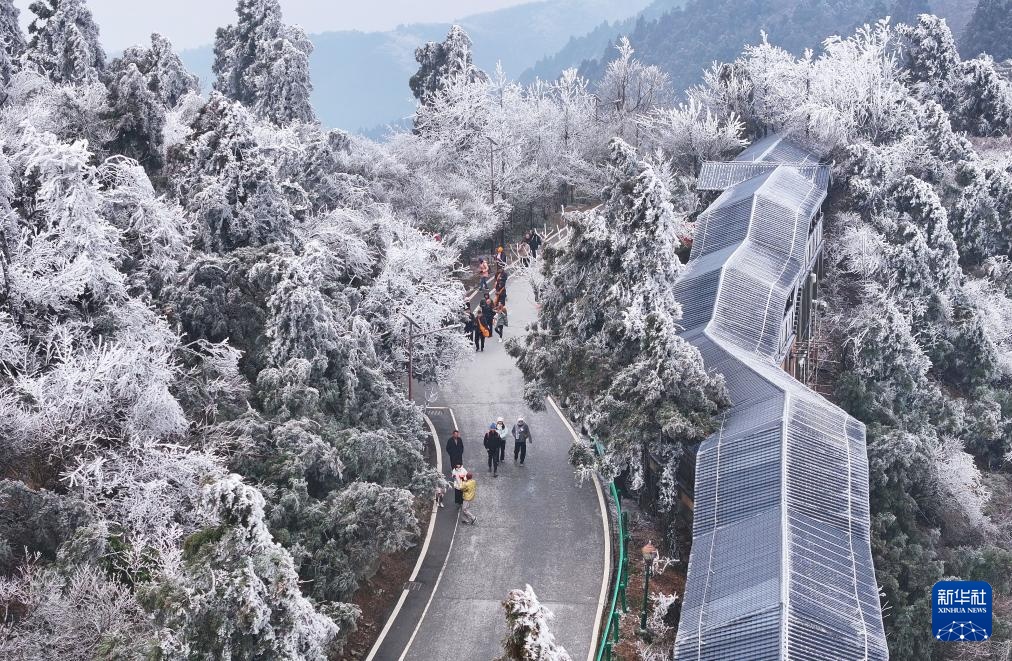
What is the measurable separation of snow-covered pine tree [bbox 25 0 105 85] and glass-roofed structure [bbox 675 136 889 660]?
33.5 m

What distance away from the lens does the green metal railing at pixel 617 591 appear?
2097 centimetres

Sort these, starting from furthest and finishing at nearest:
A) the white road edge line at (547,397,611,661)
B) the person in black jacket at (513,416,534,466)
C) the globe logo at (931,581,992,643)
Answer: the person in black jacket at (513,416,534,466)
the globe logo at (931,581,992,643)
the white road edge line at (547,397,611,661)

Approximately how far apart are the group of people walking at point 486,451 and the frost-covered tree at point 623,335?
40.2 inches

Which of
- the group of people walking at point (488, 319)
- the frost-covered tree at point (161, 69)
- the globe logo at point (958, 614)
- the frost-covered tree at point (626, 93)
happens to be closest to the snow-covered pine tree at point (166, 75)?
the frost-covered tree at point (161, 69)

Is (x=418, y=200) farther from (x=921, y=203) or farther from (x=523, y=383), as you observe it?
(x=921, y=203)

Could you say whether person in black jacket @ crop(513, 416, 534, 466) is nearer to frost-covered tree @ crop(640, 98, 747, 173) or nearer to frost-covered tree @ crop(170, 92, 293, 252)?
frost-covered tree @ crop(170, 92, 293, 252)

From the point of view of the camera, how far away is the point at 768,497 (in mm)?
21609

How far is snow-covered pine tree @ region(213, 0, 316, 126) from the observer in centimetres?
5481

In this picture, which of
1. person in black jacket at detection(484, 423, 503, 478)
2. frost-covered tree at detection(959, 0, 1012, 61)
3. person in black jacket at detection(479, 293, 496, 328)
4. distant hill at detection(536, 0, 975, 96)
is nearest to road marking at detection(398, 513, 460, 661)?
person in black jacket at detection(484, 423, 503, 478)

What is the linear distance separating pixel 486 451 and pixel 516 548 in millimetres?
5183

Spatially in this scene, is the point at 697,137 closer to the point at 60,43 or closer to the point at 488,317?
the point at 488,317

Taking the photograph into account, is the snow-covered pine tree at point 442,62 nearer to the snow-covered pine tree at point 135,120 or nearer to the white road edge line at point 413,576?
the snow-covered pine tree at point 135,120

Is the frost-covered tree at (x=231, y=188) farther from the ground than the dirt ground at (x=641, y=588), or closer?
farther from the ground

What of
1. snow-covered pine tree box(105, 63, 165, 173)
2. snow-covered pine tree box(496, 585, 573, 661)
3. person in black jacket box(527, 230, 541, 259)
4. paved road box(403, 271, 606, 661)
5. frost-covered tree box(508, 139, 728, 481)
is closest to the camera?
snow-covered pine tree box(496, 585, 573, 661)
